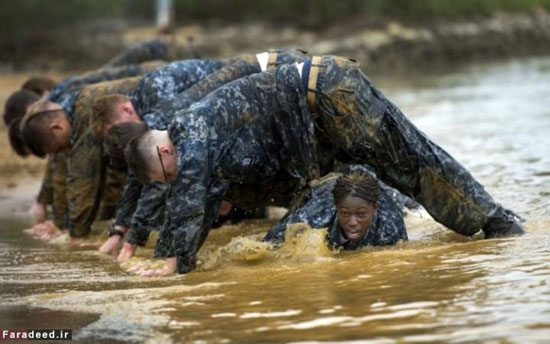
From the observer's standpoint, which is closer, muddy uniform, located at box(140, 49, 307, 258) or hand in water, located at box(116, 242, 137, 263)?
muddy uniform, located at box(140, 49, 307, 258)

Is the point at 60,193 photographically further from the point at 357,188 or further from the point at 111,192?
the point at 357,188

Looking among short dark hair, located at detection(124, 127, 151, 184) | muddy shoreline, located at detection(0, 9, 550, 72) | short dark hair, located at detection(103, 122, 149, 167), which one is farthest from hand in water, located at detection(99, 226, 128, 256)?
muddy shoreline, located at detection(0, 9, 550, 72)

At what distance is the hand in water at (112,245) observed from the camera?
841cm

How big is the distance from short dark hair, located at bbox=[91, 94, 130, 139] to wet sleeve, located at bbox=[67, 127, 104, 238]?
26.7 inches

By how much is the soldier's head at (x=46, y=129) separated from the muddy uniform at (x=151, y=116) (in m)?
0.61

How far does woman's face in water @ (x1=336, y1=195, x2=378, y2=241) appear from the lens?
6.99 metres

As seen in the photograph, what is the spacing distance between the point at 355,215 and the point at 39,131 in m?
3.05

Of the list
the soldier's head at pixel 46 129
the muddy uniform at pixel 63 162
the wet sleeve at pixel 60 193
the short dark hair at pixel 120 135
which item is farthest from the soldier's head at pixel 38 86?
the short dark hair at pixel 120 135

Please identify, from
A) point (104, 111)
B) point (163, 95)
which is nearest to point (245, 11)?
point (163, 95)

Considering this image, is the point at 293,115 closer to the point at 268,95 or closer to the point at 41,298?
the point at 268,95

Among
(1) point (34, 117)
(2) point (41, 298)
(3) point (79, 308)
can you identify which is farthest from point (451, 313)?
(1) point (34, 117)

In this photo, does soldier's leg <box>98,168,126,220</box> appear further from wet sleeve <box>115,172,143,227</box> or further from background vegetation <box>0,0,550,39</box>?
background vegetation <box>0,0,550,39</box>

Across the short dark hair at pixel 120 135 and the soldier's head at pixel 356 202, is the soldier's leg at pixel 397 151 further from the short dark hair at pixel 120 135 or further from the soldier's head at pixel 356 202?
the short dark hair at pixel 120 135

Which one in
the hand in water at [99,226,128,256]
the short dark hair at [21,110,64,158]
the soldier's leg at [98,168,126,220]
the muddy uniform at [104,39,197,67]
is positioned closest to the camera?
the hand in water at [99,226,128,256]
